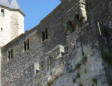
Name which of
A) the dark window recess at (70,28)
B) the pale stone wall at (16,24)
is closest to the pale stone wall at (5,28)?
the pale stone wall at (16,24)

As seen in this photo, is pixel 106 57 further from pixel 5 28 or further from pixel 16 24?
pixel 16 24

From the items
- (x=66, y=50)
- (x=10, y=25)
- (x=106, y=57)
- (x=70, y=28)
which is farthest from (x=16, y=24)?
(x=106, y=57)

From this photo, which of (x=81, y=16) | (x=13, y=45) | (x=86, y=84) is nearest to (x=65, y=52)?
(x=81, y=16)

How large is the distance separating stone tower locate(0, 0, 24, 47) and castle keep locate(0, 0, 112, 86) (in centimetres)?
204

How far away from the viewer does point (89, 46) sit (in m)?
8.96

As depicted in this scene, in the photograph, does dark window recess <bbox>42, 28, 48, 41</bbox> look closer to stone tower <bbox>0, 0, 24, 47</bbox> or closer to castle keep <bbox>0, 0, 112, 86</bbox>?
castle keep <bbox>0, 0, 112, 86</bbox>

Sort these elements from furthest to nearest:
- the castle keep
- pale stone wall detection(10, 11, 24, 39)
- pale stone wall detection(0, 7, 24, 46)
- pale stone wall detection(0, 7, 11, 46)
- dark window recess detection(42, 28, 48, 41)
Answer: pale stone wall detection(10, 11, 24, 39) < pale stone wall detection(0, 7, 24, 46) < pale stone wall detection(0, 7, 11, 46) < dark window recess detection(42, 28, 48, 41) < the castle keep

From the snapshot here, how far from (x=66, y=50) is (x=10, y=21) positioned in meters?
10.9

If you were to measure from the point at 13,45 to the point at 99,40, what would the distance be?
9329 mm

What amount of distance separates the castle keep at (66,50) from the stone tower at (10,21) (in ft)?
6.69

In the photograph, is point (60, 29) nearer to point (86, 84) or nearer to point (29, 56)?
point (29, 56)

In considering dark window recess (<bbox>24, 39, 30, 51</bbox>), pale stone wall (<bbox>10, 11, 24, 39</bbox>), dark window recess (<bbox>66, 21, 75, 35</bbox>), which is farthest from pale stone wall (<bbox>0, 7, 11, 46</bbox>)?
dark window recess (<bbox>66, 21, 75, 35</bbox>)

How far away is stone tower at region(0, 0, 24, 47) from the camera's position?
63.1 feet

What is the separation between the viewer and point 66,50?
10.7 m
